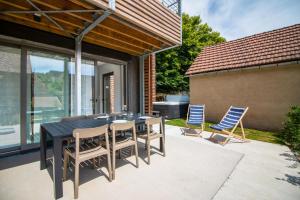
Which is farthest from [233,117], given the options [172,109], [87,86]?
[87,86]

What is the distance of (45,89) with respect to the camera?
443cm

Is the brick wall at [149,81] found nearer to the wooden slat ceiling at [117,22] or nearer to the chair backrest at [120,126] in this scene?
the wooden slat ceiling at [117,22]

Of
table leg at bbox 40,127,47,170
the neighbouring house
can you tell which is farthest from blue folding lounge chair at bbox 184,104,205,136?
table leg at bbox 40,127,47,170

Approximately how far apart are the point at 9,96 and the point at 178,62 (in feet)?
58.8

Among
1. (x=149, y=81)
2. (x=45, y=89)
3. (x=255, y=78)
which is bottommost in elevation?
(x=45, y=89)

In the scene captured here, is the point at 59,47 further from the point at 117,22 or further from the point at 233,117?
the point at 233,117

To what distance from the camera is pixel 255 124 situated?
6758 millimetres

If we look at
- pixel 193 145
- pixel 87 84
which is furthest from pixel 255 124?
pixel 87 84

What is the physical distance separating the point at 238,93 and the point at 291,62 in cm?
209

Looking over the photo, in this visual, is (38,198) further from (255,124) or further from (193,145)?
(255,124)

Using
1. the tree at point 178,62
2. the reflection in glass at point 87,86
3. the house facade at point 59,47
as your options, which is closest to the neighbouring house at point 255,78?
the house facade at point 59,47

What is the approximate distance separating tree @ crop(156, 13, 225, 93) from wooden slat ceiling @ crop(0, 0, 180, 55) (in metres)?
14.1

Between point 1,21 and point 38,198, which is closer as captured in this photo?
point 38,198

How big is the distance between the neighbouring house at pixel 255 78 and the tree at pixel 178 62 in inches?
405
